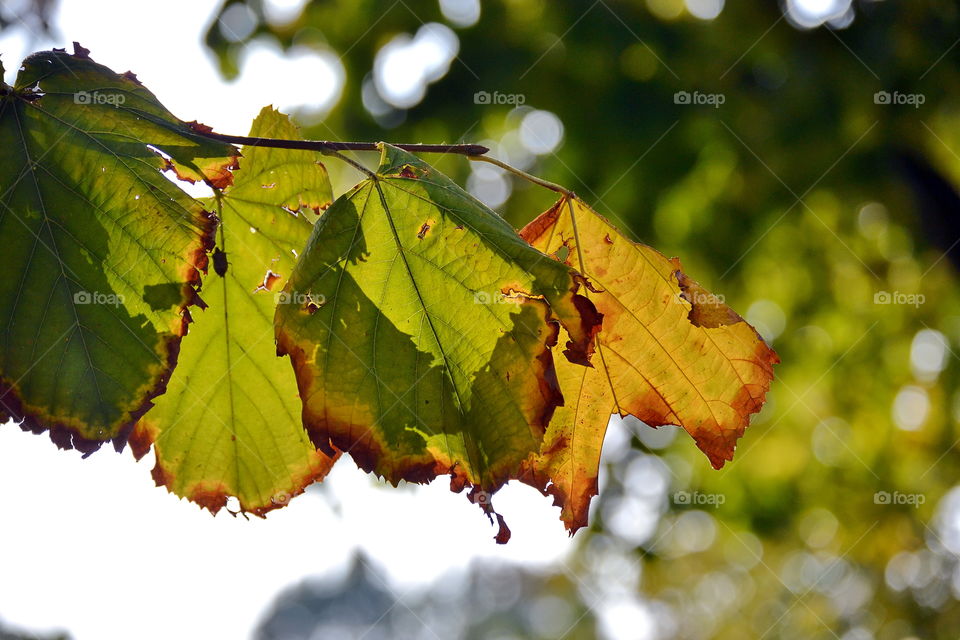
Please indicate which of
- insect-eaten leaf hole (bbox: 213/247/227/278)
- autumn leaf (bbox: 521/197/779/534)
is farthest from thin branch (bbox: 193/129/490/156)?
autumn leaf (bbox: 521/197/779/534)

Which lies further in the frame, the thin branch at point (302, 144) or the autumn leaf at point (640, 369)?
the autumn leaf at point (640, 369)

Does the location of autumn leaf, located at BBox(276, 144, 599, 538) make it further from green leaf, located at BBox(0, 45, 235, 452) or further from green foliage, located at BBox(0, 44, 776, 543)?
green leaf, located at BBox(0, 45, 235, 452)

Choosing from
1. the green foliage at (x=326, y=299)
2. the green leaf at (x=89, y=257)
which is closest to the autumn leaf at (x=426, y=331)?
the green foliage at (x=326, y=299)

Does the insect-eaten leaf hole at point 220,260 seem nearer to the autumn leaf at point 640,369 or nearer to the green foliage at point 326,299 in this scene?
the green foliage at point 326,299

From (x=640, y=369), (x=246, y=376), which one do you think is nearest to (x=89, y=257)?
(x=246, y=376)

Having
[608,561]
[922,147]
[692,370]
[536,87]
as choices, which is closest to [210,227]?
[692,370]

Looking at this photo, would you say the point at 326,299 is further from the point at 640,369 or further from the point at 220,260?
the point at 640,369

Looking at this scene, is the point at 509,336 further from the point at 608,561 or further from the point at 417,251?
the point at 608,561
